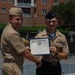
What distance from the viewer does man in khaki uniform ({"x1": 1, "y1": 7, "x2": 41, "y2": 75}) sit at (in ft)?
15.6

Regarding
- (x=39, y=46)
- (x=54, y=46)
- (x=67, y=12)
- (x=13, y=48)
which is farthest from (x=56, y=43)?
(x=67, y=12)

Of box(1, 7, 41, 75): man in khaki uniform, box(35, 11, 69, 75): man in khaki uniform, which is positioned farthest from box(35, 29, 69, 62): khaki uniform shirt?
box(1, 7, 41, 75): man in khaki uniform

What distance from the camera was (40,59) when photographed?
5281mm

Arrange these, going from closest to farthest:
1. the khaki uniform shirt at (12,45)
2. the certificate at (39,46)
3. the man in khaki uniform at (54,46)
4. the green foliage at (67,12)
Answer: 1. the khaki uniform shirt at (12,45)
2. the certificate at (39,46)
3. the man in khaki uniform at (54,46)
4. the green foliage at (67,12)

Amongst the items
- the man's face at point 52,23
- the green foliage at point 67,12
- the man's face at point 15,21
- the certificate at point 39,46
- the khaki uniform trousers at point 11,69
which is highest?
the man's face at point 15,21

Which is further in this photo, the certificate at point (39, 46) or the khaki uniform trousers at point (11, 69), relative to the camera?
the certificate at point (39, 46)

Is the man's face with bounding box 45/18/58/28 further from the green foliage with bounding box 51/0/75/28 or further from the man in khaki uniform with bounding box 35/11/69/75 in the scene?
the green foliage with bounding box 51/0/75/28

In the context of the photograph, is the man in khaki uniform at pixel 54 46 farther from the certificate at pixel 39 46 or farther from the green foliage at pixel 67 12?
the green foliage at pixel 67 12

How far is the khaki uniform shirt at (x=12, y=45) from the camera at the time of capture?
4723 mm

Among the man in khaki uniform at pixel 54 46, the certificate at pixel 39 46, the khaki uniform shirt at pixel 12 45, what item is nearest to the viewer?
the khaki uniform shirt at pixel 12 45

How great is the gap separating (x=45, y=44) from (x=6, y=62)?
0.69m

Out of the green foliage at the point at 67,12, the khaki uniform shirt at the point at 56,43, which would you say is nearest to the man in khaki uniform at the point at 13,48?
the khaki uniform shirt at the point at 56,43

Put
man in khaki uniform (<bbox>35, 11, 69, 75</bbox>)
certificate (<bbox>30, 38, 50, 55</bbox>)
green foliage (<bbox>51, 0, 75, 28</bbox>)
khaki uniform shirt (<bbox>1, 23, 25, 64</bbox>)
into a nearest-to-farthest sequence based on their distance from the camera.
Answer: khaki uniform shirt (<bbox>1, 23, 25, 64</bbox>), certificate (<bbox>30, 38, 50, 55</bbox>), man in khaki uniform (<bbox>35, 11, 69, 75</bbox>), green foliage (<bbox>51, 0, 75, 28</bbox>)

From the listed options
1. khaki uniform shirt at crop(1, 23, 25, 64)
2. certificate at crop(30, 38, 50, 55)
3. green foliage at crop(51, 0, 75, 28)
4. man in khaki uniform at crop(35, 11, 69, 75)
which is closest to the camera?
khaki uniform shirt at crop(1, 23, 25, 64)
